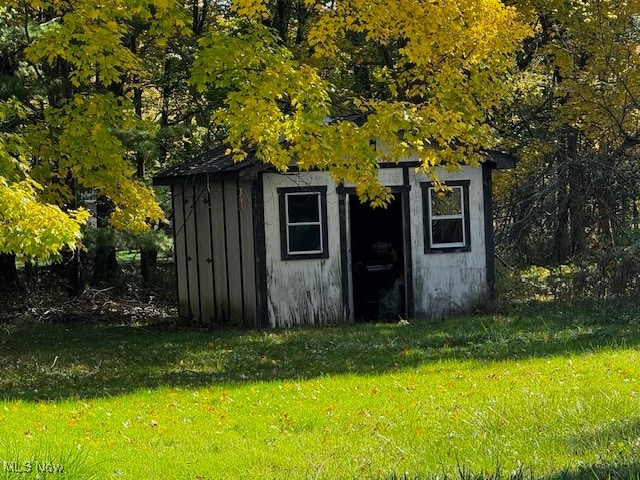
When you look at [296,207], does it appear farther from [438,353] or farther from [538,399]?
[538,399]

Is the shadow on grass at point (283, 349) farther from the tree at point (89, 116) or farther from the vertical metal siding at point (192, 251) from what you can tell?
the tree at point (89, 116)

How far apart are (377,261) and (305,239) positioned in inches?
105

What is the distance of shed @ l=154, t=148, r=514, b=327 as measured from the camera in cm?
1828

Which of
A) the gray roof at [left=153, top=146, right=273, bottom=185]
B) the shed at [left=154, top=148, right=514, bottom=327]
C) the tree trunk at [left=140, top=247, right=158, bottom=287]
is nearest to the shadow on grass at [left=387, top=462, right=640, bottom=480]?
the gray roof at [left=153, top=146, right=273, bottom=185]

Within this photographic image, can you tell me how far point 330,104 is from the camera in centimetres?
1452

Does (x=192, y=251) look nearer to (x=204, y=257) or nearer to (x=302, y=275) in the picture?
(x=204, y=257)

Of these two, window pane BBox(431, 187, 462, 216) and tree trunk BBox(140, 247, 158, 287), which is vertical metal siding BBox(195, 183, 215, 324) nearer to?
window pane BBox(431, 187, 462, 216)

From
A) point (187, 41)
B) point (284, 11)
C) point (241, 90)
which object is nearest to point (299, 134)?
point (241, 90)

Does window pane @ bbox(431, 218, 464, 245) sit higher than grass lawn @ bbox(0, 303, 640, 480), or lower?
higher

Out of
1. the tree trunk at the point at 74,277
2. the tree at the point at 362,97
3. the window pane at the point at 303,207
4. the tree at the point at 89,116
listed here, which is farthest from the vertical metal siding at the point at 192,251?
the tree at the point at 362,97

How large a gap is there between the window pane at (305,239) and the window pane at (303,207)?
15cm

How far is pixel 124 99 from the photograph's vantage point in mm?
15625

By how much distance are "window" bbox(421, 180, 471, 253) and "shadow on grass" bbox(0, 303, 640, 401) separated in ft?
5.42

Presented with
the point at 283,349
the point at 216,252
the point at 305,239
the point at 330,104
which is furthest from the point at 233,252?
the point at 330,104
